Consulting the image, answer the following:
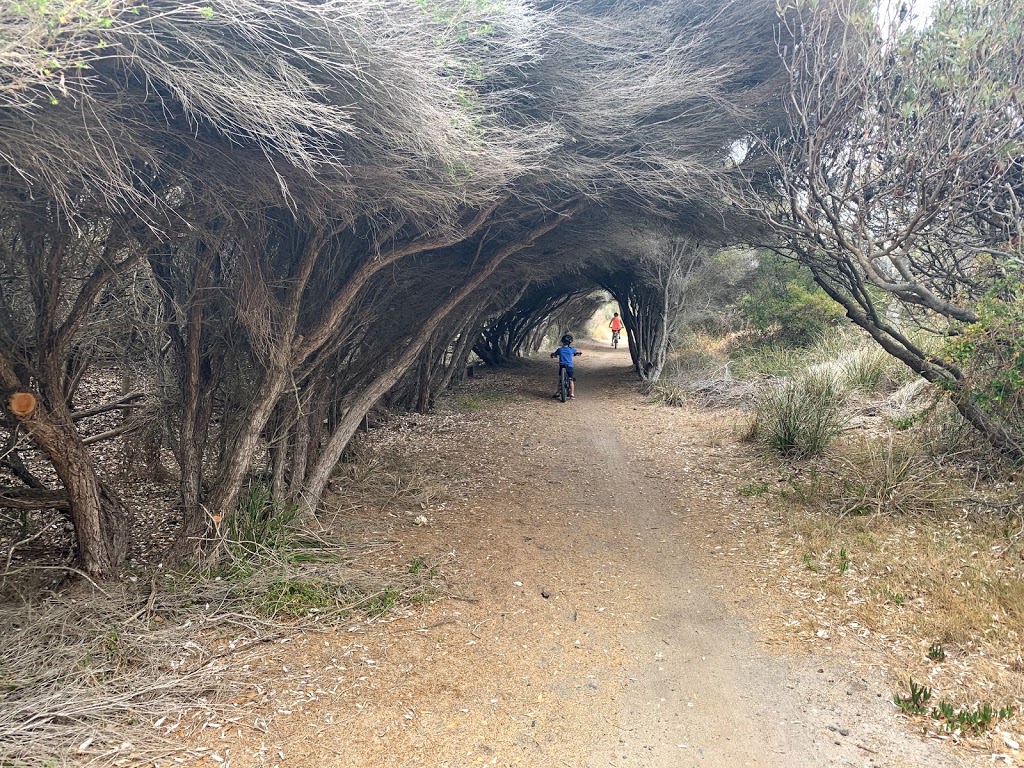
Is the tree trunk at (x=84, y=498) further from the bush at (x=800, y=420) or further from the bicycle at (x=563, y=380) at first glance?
the bicycle at (x=563, y=380)

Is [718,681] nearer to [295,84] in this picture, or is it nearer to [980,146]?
[295,84]

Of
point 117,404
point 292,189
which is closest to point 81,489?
point 117,404

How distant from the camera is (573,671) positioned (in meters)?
3.99

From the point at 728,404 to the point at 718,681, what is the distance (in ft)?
31.9

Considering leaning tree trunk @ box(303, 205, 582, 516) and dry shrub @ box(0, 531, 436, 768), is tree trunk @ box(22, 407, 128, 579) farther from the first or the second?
leaning tree trunk @ box(303, 205, 582, 516)

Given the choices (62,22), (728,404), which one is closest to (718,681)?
(62,22)

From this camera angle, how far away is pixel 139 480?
25.5 ft

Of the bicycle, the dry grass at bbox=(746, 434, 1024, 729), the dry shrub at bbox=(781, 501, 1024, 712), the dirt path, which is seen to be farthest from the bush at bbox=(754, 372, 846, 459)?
the bicycle

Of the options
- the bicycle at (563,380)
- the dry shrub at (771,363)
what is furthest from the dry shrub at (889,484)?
the bicycle at (563,380)

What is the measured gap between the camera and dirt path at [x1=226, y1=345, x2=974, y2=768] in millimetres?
3238

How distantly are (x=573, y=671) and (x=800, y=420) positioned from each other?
5.72 m

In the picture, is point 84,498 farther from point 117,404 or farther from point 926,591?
point 926,591

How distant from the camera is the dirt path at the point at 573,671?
127 inches

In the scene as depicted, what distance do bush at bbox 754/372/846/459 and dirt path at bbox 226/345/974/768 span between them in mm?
1540
